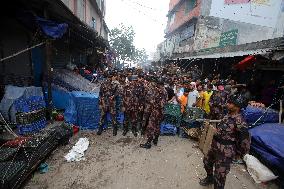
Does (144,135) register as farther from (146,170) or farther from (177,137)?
(146,170)

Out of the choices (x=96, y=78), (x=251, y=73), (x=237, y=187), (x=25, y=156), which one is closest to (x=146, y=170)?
(x=237, y=187)

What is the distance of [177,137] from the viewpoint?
322 inches

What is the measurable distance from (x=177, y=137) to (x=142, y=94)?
1874mm

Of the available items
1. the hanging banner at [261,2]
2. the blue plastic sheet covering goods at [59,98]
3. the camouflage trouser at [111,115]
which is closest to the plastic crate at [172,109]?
the camouflage trouser at [111,115]

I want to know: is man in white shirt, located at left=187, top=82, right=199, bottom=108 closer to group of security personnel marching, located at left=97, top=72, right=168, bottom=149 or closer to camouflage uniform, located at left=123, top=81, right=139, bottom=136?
group of security personnel marching, located at left=97, top=72, right=168, bottom=149

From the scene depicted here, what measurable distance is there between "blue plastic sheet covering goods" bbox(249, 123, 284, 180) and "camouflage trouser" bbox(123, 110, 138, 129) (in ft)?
11.8

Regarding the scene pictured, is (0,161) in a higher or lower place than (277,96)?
lower

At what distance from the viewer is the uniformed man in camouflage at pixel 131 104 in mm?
7910

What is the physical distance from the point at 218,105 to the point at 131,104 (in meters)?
2.73

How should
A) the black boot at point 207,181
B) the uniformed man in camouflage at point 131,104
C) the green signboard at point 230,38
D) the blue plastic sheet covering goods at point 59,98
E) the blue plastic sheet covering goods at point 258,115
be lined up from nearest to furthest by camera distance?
1. the black boot at point 207,181
2. the blue plastic sheet covering goods at point 258,115
3. the uniformed man in camouflage at point 131,104
4. the blue plastic sheet covering goods at point 59,98
5. the green signboard at point 230,38

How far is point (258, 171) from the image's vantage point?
575 cm

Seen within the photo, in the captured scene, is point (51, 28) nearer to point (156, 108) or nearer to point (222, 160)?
point (156, 108)

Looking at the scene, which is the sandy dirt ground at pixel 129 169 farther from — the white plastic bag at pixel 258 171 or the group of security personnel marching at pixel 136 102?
the group of security personnel marching at pixel 136 102

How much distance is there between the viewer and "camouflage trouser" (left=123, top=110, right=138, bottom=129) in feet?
26.2
